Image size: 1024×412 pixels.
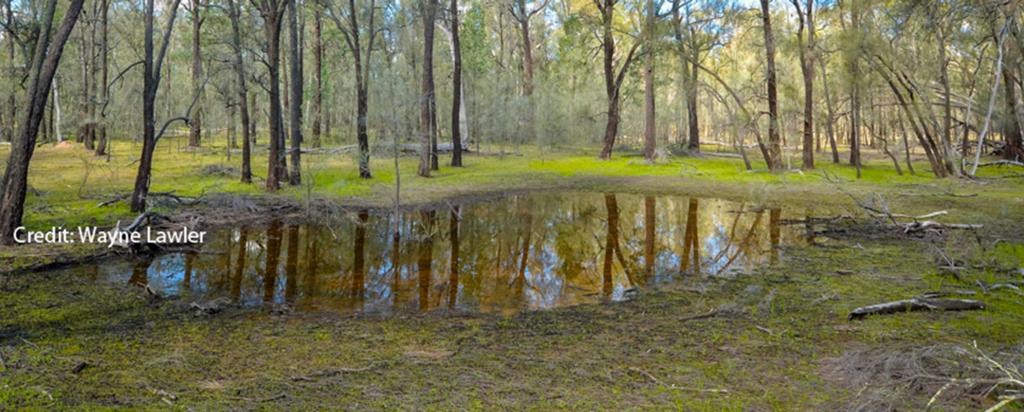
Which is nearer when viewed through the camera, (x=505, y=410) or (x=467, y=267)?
(x=505, y=410)

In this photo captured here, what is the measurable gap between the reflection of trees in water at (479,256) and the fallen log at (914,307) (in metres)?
2.58

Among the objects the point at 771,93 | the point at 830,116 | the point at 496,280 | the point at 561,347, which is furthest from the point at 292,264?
the point at 830,116

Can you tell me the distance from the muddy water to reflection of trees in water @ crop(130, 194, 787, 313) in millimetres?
21

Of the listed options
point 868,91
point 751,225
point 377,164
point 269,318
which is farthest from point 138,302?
point 868,91

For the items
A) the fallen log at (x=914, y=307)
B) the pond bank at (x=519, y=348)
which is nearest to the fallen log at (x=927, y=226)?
the pond bank at (x=519, y=348)

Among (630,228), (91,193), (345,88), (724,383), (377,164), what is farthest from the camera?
(345,88)

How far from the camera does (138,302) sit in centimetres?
677

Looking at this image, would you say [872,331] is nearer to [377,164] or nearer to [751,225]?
[751,225]

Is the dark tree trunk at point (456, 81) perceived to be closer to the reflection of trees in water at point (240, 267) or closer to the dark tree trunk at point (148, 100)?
the dark tree trunk at point (148, 100)

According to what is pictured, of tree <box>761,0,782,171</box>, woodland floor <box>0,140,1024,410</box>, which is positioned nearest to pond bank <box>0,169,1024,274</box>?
woodland floor <box>0,140,1024,410</box>

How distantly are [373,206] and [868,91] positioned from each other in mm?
19106

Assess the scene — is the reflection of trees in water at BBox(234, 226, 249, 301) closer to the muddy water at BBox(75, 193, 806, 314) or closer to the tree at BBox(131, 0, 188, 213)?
the muddy water at BBox(75, 193, 806, 314)

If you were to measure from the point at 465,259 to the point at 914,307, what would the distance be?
6.03m

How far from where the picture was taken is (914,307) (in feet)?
20.4
